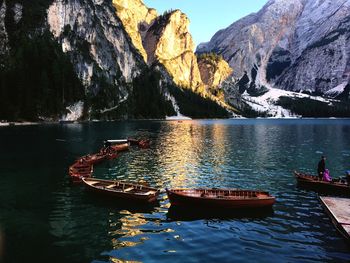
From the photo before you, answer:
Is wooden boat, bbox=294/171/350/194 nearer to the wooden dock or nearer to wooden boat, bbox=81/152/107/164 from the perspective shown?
the wooden dock

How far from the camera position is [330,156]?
7962cm

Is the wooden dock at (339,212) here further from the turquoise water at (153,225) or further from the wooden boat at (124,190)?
the wooden boat at (124,190)

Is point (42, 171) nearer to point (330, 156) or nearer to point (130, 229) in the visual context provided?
point (130, 229)

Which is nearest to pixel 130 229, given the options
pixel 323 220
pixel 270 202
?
pixel 270 202

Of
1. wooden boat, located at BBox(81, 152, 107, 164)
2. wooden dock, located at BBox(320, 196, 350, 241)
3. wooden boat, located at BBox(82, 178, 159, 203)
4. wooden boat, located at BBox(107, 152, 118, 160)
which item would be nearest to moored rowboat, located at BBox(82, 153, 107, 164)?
wooden boat, located at BBox(81, 152, 107, 164)

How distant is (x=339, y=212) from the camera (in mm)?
32719

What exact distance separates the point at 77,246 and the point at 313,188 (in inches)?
1266

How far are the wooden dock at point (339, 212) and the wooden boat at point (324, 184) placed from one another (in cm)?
832

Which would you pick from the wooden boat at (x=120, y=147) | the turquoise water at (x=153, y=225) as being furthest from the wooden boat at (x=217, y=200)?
the wooden boat at (x=120, y=147)

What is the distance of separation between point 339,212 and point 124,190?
21.4 metres

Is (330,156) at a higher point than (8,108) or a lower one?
lower

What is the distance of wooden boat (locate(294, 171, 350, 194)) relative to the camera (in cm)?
4466

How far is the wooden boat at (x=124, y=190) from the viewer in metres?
37.2

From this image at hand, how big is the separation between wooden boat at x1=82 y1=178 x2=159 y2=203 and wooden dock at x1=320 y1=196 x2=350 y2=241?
1707 cm
